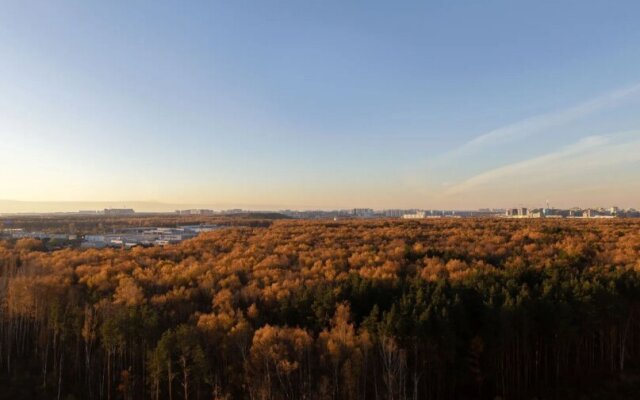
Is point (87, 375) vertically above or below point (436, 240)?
below

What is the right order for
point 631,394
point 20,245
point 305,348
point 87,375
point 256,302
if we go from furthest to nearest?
point 20,245
point 256,302
point 87,375
point 631,394
point 305,348

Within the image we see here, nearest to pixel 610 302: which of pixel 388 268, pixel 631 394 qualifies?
pixel 631 394

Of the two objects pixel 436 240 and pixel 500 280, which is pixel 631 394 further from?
pixel 436 240

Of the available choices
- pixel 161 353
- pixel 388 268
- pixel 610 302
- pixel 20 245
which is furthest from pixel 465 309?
pixel 20 245

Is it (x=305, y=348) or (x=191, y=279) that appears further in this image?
(x=191, y=279)

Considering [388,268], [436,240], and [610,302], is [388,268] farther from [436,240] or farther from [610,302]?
[436,240]

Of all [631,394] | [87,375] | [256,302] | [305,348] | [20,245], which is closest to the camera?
[305,348]

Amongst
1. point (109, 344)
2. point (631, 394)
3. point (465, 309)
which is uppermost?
point (465, 309)
